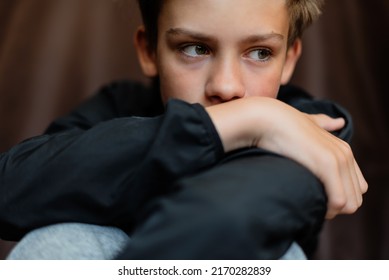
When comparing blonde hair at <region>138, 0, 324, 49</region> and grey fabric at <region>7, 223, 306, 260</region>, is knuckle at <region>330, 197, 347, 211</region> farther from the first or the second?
blonde hair at <region>138, 0, 324, 49</region>

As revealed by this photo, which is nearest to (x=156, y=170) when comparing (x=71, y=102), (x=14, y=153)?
(x=14, y=153)

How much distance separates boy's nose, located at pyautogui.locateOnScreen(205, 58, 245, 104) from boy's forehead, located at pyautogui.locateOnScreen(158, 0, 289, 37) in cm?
5

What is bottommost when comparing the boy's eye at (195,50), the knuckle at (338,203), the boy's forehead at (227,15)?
the knuckle at (338,203)

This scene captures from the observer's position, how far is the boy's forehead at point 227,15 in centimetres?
73

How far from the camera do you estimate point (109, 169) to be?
574 mm

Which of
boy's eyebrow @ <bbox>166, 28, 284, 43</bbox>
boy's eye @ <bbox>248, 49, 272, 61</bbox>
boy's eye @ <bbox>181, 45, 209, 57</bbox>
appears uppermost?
boy's eyebrow @ <bbox>166, 28, 284, 43</bbox>

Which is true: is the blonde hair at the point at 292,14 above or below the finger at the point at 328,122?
above

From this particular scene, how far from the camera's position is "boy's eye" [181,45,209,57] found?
0.76m

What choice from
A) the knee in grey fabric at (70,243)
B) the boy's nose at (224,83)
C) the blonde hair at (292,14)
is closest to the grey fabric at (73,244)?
the knee in grey fabric at (70,243)

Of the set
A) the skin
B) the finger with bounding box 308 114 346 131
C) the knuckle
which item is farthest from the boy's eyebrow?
the knuckle

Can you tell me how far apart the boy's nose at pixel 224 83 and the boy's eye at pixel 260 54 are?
38mm

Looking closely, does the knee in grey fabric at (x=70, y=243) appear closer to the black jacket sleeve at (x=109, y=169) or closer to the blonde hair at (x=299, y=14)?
the black jacket sleeve at (x=109, y=169)
